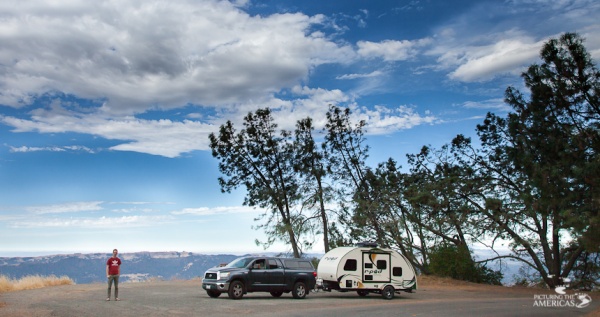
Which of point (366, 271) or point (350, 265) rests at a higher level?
point (350, 265)

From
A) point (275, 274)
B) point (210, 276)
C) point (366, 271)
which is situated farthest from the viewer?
point (366, 271)

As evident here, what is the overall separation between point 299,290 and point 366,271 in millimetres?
3252

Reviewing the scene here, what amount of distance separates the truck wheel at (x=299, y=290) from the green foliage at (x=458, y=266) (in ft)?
56.0

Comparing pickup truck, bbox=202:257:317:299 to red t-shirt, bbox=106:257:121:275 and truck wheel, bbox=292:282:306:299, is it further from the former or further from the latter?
red t-shirt, bbox=106:257:121:275

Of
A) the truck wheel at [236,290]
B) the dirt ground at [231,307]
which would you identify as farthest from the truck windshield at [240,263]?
the dirt ground at [231,307]

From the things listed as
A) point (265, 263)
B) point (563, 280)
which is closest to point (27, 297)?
point (265, 263)

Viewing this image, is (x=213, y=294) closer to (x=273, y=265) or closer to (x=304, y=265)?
(x=273, y=265)

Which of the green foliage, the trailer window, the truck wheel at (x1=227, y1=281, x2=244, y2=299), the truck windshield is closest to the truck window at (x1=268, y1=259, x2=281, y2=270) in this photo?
the truck windshield

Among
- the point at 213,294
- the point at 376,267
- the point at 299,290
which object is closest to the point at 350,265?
the point at 376,267

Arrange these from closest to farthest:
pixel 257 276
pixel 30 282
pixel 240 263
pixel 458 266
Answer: pixel 257 276 → pixel 240 263 → pixel 30 282 → pixel 458 266

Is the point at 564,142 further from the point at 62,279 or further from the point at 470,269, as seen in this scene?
the point at 62,279

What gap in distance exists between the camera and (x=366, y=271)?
25.1 metres

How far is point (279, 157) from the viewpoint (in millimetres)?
44344

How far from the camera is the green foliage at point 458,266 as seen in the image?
37.7m
